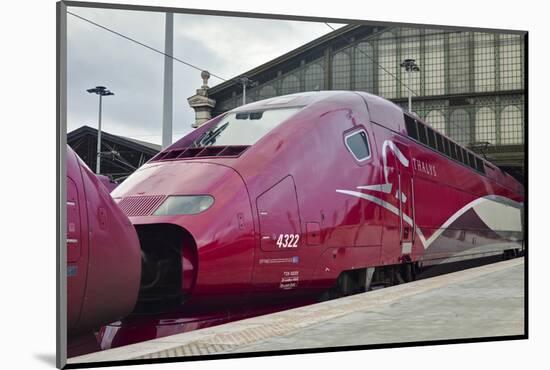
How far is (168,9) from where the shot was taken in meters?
7.86

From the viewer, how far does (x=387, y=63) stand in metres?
9.21

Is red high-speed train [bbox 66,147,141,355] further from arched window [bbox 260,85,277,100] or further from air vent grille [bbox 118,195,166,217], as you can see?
arched window [bbox 260,85,277,100]

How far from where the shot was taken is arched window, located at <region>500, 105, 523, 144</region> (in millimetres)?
9594

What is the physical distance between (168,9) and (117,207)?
6.76 ft

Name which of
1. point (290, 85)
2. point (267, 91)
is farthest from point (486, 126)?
point (267, 91)

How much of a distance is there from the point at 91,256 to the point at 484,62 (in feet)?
17.5

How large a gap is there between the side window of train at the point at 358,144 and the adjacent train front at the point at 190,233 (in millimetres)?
1693

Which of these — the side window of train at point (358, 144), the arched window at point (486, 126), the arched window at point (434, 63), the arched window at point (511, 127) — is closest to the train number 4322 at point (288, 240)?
the side window of train at point (358, 144)

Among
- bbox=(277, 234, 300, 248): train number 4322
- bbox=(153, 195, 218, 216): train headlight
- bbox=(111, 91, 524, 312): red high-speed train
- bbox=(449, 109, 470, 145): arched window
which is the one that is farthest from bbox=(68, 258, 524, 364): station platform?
bbox=(449, 109, 470, 145): arched window

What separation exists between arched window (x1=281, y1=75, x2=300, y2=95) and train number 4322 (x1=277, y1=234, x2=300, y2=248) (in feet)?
5.27

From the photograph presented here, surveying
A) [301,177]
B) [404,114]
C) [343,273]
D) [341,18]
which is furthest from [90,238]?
[404,114]

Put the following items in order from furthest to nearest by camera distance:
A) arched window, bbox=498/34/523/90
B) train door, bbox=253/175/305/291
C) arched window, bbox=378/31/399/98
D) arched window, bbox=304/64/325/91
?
arched window, bbox=498/34/523/90
arched window, bbox=378/31/399/98
arched window, bbox=304/64/325/91
train door, bbox=253/175/305/291

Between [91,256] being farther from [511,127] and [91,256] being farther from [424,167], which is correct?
[511,127]

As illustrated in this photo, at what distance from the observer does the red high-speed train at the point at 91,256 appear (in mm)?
6859
